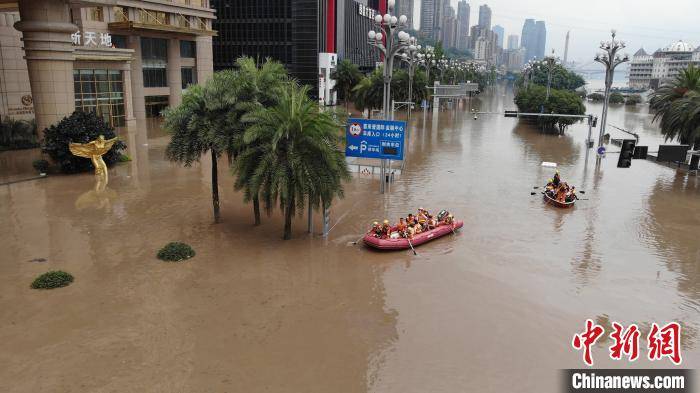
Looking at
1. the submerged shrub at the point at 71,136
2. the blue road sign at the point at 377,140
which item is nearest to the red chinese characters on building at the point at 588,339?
the blue road sign at the point at 377,140

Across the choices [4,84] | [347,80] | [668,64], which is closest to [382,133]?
[4,84]

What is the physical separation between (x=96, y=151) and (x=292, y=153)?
58.8ft

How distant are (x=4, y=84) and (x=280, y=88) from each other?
33.2 metres

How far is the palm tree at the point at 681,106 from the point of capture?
34531 millimetres

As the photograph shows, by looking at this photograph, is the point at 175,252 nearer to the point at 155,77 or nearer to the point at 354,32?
the point at 155,77

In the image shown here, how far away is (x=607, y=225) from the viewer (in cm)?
2422

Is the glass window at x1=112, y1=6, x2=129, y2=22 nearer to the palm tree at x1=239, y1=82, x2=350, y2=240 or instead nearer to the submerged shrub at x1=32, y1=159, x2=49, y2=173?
the submerged shrub at x1=32, y1=159, x2=49, y2=173

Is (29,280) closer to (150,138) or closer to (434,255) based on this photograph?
(434,255)

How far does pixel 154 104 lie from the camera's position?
6153 centimetres

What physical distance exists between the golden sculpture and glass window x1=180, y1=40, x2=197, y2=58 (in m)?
36.4

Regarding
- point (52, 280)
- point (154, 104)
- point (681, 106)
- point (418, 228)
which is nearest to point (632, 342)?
point (418, 228)

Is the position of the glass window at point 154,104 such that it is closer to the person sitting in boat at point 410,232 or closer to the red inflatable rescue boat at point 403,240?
the red inflatable rescue boat at point 403,240

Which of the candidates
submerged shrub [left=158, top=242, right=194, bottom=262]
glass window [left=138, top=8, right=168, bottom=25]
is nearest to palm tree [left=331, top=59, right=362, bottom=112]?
glass window [left=138, top=8, right=168, bottom=25]

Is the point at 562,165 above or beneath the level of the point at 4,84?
beneath
